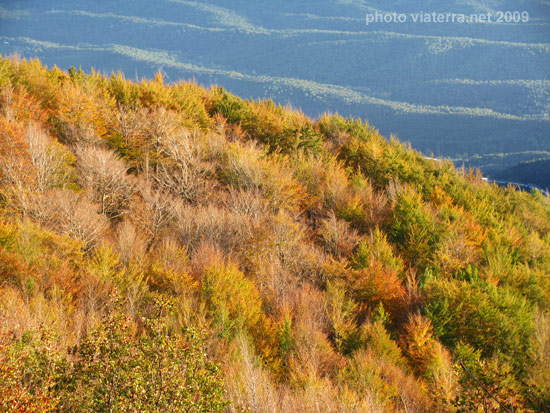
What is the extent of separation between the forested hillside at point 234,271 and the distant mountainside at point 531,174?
148m

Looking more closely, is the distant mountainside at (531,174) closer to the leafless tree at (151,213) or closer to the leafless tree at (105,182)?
the leafless tree at (151,213)

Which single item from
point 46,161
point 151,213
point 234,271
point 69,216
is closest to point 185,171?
point 151,213

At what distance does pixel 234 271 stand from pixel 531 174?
195m

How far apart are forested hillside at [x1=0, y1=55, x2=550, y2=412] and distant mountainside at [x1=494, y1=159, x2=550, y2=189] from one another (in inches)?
5845

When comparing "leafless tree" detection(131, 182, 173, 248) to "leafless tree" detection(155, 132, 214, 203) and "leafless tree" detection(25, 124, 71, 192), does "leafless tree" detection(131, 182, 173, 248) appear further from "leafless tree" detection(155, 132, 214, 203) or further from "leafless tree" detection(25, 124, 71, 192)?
"leafless tree" detection(25, 124, 71, 192)

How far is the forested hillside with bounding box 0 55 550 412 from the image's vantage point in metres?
9.84

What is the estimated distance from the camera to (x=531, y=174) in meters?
184

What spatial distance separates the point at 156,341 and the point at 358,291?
1009 inches

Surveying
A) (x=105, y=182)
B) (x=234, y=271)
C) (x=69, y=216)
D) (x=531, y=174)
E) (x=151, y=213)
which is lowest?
(x=531, y=174)

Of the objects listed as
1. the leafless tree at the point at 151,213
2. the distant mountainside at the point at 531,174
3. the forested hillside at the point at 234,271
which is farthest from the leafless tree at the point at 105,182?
the distant mountainside at the point at 531,174

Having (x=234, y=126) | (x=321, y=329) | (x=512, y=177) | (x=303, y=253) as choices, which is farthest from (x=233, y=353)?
(x=512, y=177)

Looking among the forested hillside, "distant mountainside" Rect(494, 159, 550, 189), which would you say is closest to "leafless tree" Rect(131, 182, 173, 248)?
the forested hillside

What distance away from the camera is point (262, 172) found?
38.8 meters

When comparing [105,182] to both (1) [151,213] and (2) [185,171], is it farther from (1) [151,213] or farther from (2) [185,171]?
(2) [185,171]
